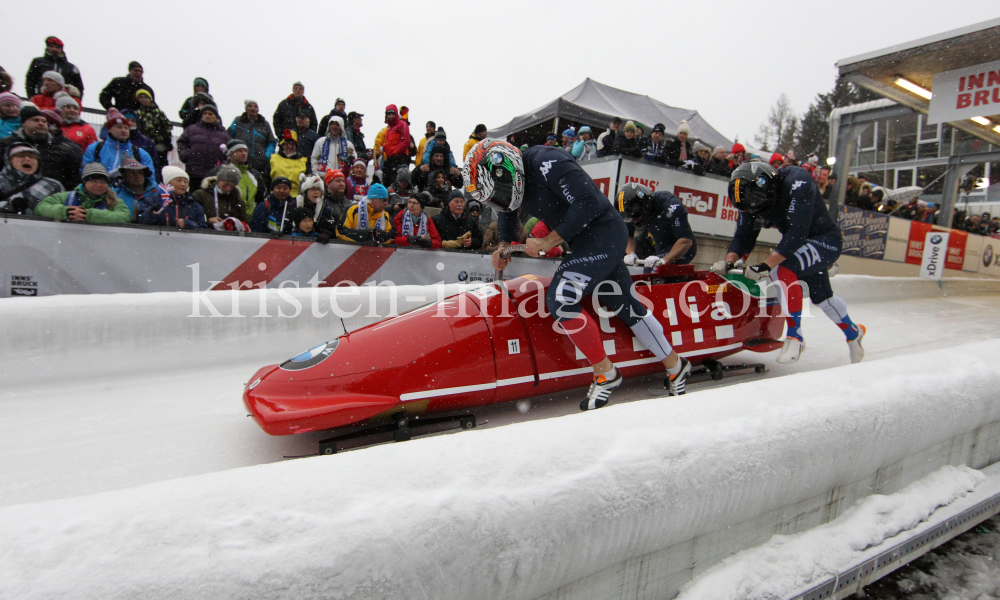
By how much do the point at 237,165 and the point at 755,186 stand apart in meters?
4.98

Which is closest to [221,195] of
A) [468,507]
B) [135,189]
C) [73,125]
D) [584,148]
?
[135,189]

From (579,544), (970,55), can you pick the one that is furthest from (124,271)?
(970,55)

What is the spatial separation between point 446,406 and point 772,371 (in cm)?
261

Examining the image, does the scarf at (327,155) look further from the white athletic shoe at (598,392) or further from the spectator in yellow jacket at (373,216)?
the white athletic shoe at (598,392)

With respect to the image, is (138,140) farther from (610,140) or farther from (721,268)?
(610,140)

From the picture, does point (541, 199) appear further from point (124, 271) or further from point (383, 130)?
point (383, 130)

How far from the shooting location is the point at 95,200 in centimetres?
418

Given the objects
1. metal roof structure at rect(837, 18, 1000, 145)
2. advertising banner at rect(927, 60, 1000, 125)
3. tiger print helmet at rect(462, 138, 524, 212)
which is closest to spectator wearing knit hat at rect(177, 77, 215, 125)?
tiger print helmet at rect(462, 138, 524, 212)

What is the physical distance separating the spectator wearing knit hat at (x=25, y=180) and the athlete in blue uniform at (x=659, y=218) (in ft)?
14.5

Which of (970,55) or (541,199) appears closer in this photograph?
(541,199)

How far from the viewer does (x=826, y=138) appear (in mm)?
39562

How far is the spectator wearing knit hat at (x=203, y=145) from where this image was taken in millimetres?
5887

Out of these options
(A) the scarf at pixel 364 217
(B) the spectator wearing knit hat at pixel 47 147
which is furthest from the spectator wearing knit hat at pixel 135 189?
(A) the scarf at pixel 364 217

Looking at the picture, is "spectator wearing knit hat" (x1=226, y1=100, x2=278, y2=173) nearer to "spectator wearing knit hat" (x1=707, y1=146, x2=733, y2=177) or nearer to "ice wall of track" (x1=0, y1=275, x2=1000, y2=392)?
"ice wall of track" (x1=0, y1=275, x2=1000, y2=392)
